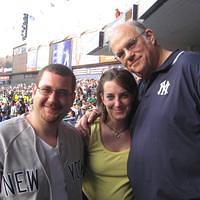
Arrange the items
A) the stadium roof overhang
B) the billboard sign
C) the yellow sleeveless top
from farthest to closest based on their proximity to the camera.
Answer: the billboard sign → the stadium roof overhang → the yellow sleeveless top

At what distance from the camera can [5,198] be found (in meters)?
1.45

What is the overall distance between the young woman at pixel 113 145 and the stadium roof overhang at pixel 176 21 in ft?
16.2

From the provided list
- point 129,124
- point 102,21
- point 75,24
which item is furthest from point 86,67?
point 129,124

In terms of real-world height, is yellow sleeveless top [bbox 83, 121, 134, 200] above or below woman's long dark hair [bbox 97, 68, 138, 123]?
below

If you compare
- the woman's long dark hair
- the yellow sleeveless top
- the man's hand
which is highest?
the woman's long dark hair

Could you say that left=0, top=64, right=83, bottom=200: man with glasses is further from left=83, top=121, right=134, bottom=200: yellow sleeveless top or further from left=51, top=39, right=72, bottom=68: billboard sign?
left=51, top=39, right=72, bottom=68: billboard sign

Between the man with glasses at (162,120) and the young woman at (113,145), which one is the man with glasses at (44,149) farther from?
the man with glasses at (162,120)

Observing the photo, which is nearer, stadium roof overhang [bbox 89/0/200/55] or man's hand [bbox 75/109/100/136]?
man's hand [bbox 75/109/100/136]

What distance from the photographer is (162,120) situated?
159 cm

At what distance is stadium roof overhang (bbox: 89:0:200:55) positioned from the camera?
683cm

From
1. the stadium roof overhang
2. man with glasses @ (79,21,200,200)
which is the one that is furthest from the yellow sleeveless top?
the stadium roof overhang

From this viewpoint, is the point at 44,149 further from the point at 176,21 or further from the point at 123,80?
the point at 176,21

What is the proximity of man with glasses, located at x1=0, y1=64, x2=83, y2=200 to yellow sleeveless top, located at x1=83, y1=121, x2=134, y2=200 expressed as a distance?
0.19 meters

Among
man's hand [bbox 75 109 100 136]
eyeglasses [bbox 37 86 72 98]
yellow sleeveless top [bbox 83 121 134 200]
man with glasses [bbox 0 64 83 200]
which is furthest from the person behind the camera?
man's hand [bbox 75 109 100 136]
